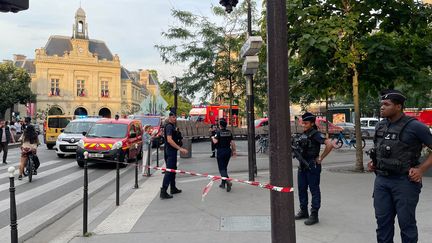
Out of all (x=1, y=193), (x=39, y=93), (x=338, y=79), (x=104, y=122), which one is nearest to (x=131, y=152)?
(x=104, y=122)

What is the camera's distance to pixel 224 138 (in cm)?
941

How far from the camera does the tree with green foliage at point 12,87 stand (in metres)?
58.0

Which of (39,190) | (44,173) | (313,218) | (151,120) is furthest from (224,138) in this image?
(151,120)

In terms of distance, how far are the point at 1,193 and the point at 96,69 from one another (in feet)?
261

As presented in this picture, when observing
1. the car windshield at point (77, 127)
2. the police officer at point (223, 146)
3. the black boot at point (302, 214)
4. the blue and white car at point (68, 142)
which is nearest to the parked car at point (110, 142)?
the blue and white car at point (68, 142)

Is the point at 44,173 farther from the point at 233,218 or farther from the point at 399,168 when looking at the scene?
the point at 399,168

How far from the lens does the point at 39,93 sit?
266ft

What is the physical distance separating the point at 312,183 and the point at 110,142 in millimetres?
10021

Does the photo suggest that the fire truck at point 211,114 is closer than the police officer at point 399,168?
No

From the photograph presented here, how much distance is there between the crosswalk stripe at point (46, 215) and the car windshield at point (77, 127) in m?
8.08

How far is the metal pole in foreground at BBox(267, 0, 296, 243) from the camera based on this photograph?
4129 mm

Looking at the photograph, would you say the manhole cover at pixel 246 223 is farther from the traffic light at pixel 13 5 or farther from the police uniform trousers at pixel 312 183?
the traffic light at pixel 13 5

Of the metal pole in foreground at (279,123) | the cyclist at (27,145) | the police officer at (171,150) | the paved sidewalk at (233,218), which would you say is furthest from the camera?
the cyclist at (27,145)

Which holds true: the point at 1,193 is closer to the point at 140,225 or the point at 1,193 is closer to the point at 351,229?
the point at 140,225
